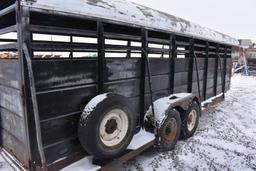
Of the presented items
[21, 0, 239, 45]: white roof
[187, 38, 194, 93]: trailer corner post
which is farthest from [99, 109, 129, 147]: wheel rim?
[187, 38, 194, 93]: trailer corner post

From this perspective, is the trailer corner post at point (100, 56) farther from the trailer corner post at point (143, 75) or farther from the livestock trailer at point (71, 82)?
the trailer corner post at point (143, 75)

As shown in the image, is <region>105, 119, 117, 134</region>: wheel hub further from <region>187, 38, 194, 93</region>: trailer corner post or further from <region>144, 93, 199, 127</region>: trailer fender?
<region>187, 38, 194, 93</region>: trailer corner post

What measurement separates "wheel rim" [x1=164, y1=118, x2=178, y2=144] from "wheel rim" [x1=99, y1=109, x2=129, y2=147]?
1113 millimetres

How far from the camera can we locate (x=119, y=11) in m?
2.57

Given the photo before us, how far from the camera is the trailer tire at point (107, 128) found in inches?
85.8

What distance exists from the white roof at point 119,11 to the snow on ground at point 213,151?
2090mm

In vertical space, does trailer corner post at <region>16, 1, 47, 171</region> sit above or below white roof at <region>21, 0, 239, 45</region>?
below

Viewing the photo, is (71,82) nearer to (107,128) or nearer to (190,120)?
(107,128)

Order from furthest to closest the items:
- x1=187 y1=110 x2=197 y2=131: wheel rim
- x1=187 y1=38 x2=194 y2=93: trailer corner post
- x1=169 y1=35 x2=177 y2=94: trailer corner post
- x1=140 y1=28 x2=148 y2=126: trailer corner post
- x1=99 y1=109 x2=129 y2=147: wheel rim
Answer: x1=187 y1=38 x2=194 y2=93: trailer corner post, x1=187 y1=110 x2=197 y2=131: wheel rim, x1=169 y1=35 x2=177 y2=94: trailer corner post, x1=140 y1=28 x2=148 y2=126: trailer corner post, x1=99 y1=109 x2=129 y2=147: wheel rim

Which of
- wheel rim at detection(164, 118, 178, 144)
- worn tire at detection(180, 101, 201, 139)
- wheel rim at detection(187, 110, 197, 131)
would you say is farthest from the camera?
wheel rim at detection(187, 110, 197, 131)

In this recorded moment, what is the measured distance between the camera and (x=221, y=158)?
3562 millimetres

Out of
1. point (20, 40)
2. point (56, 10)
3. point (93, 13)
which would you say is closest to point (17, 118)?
point (20, 40)

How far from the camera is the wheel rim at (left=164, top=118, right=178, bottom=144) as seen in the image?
3.48 metres

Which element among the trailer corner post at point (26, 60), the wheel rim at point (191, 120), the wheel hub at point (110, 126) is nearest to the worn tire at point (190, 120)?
the wheel rim at point (191, 120)
